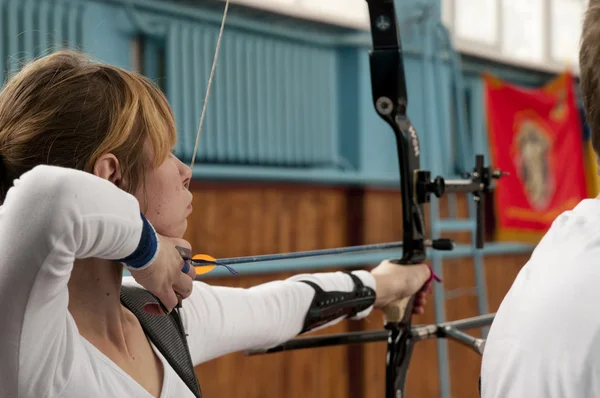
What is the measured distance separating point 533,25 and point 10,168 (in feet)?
15.4

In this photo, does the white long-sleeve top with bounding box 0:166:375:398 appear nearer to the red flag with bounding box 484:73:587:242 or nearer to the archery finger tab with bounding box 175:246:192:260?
the archery finger tab with bounding box 175:246:192:260

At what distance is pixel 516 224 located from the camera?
14.1 ft

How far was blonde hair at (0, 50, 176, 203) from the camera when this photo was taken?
875 millimetres

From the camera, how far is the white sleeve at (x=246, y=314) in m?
1.13

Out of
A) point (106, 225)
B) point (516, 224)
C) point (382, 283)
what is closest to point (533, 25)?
point (516, 224)

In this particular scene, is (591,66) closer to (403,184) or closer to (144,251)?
(144,251)

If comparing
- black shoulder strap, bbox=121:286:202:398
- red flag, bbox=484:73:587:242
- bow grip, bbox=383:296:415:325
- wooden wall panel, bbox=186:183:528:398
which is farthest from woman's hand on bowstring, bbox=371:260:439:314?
red flag, bbox=484:73:587:242

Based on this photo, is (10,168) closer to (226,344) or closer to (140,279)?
(140,279)

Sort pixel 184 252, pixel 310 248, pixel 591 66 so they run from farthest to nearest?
pixel 310 248
pixel 184 252
pixel 591 66

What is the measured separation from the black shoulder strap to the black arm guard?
303 mm

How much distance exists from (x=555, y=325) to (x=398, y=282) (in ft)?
2.41

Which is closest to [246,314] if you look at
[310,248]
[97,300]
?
[97,300]

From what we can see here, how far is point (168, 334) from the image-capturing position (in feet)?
3.38

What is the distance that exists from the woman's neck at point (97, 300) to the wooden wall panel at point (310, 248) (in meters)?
1.72
